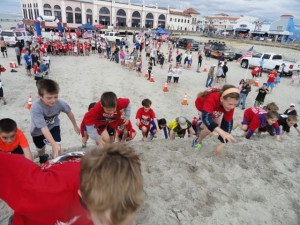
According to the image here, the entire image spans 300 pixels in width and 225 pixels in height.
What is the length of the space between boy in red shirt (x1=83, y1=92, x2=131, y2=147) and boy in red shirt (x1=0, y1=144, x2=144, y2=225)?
202 centimetres

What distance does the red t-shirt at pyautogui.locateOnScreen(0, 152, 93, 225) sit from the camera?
1136mm

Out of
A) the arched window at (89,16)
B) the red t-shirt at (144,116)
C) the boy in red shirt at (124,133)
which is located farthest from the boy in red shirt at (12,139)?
the arched window at (89,16)

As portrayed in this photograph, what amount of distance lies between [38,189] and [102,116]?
109 inches

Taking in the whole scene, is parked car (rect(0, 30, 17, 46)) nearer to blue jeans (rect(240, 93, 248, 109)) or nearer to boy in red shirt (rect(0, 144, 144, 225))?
blue jeans (rect(240, 93, 248, 109))

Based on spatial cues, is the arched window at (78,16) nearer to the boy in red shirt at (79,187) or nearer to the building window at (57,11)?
the building window at (57,11)

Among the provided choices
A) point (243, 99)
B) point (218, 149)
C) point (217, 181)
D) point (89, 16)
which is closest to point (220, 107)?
point (218, 149)

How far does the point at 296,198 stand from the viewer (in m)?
3.67

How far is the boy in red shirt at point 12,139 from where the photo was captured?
309 centimetres

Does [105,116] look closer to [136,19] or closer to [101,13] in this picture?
[101,13]

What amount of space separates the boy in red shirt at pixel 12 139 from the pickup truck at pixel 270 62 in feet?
66.1

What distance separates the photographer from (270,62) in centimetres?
1927

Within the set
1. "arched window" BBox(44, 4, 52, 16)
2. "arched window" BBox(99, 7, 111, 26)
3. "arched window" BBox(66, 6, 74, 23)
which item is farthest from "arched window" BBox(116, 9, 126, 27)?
"arched window" BBox(44, 4, 52, 16)

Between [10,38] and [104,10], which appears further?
[104,10]

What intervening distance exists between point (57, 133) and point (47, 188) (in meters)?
3.35
